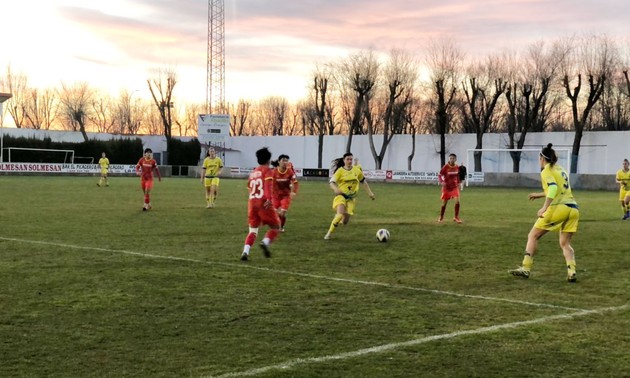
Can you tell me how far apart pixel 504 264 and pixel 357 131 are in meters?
79.2

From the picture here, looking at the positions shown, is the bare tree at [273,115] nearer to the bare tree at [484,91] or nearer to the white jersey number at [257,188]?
the bare tree at [484,91]

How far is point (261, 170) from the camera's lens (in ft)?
39.2

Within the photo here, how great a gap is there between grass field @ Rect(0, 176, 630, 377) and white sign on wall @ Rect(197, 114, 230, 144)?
59477 millimetres

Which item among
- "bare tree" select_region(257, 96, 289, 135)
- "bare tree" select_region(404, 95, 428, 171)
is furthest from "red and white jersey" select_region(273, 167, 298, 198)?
"bare tree" select_region(257, 96, 289, 135)

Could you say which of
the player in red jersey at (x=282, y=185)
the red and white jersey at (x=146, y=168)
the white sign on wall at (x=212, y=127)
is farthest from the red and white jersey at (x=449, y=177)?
the white sign on wall at (x=212, y=127)

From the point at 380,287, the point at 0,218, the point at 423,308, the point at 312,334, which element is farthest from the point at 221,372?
the point at 0,218

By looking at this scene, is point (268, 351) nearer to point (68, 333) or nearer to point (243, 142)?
point (68, 333)

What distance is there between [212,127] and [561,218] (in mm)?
67299

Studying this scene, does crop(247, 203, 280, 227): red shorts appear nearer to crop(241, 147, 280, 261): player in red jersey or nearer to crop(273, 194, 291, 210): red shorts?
crop(241, 147, 280, 261): player in red jersey

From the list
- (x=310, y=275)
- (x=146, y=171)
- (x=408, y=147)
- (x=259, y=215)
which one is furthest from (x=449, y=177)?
(x=408, y=147)

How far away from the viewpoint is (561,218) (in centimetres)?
1020

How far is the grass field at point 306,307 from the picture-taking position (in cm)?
589

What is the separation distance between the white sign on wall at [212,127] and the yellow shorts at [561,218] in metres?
66.9

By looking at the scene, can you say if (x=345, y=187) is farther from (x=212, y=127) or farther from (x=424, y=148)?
(x=212, y=127)
